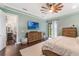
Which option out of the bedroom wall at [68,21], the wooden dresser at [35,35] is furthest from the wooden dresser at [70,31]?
the wooden dresser at [35,35]

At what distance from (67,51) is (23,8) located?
3.70 ft

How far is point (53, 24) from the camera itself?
1609 mm

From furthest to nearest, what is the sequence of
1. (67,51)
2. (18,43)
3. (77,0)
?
(18,43) < (67,51) < (77,0)

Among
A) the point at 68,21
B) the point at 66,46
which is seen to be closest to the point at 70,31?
the point at 68,21

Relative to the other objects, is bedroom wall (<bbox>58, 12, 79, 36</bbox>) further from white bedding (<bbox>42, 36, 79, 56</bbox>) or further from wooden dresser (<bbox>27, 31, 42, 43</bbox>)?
wooden dresser (<bbox>27, 31, 42, 43</bbox>)

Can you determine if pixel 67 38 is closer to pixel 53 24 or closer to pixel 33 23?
pixel 53 24

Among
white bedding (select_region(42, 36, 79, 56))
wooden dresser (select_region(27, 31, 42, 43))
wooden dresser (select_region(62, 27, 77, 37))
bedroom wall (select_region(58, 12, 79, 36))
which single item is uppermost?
bedroom wall (select_region(58, 12, 79, 36))

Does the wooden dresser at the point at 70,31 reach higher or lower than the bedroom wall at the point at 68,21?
lower

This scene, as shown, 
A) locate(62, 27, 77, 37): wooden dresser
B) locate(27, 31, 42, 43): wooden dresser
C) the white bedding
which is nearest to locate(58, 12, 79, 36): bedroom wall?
locate(62, 27, 77, 37): wooden dresser

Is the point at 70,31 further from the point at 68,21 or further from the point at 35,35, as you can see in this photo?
the point at 35,35

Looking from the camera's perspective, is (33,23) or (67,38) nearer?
(67,38)

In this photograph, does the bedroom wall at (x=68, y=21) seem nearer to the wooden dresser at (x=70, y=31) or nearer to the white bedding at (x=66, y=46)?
the wooden dresser at (x=70, y=31)

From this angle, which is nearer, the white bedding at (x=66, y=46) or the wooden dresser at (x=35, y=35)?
the white bedding at (x=66, y=46)

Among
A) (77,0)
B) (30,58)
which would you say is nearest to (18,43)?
(30,58)
